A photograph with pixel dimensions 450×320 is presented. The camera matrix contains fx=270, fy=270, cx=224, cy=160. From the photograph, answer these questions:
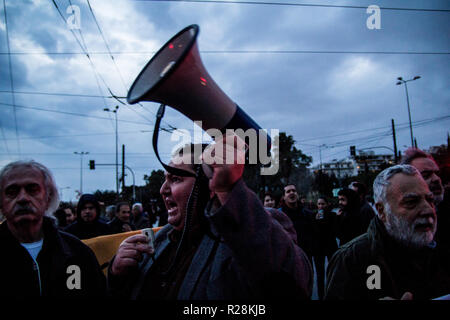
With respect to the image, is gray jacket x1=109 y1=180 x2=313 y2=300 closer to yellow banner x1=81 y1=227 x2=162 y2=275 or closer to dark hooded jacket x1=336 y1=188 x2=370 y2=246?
yellow banner x1=81 y1=227 x2=162 y2=275

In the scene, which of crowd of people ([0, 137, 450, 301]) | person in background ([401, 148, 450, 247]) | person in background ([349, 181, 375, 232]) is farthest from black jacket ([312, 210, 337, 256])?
crowd of people ([0, 137, 450, 301])

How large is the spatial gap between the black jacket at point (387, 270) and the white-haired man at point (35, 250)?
148cm

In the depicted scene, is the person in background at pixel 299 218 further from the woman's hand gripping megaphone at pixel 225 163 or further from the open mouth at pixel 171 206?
the woman's hand gripping megaphone at pixel 225 163

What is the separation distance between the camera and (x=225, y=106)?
3.28 feet

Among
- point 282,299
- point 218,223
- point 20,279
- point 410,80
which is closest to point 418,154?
point 282,299

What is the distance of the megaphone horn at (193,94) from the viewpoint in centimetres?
96

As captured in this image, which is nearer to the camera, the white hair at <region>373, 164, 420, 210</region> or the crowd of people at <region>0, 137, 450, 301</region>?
the crowd of people at <region>0, 137, 450, 301</region>

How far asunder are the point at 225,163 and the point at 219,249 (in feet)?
1.47

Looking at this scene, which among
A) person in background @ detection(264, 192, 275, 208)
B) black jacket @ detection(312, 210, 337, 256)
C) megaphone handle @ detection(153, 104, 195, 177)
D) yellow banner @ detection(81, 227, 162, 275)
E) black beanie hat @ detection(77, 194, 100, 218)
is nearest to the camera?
megaphone handle @ detection(153, 104, 195, 177)

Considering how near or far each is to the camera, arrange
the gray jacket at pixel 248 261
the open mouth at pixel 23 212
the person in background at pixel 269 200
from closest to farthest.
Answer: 1. the gray jacket at pixel 248 261
2. the open mouth at pixel 23 212
3. the person in background at pixel 269 200

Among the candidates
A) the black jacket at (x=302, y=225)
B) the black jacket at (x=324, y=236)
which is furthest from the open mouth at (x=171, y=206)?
the black jacket at (x=324, y=236)

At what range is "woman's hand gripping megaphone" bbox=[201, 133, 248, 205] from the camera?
0.91 m

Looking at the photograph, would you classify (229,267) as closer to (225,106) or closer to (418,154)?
(225,106)
